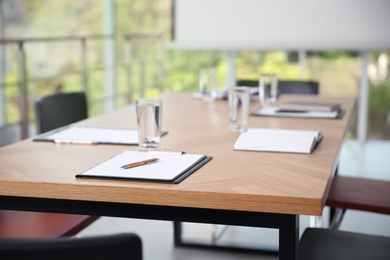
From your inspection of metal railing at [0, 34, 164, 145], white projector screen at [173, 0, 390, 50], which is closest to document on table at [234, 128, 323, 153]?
metal railing at [0, 34, 164, 145]

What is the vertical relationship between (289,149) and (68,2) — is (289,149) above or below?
below

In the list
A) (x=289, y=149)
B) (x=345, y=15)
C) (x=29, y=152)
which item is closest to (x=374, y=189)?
(x=289, y=149)

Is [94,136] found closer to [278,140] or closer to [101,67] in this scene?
[278,140]

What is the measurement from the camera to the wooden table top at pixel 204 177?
57.5 inches

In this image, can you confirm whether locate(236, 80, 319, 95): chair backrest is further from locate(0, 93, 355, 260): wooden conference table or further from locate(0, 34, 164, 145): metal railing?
locate(0, 93, 355, 260): wooden conference table

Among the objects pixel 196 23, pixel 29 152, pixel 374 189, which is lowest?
pixel 374 189

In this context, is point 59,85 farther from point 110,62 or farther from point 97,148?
point 97,148

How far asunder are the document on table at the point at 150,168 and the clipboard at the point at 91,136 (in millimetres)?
209

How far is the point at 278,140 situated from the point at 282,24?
3.39 metres

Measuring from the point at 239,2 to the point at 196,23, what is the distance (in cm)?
39

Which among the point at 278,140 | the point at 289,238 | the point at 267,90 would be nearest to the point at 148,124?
the point at 278,140

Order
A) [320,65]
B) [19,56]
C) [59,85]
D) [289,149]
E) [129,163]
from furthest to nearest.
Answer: [59,85], [320,65], [19,56], [289,149], [129,163]

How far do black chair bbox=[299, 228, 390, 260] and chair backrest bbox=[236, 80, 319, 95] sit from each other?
1.63 metres

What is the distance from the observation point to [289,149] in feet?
6.30
